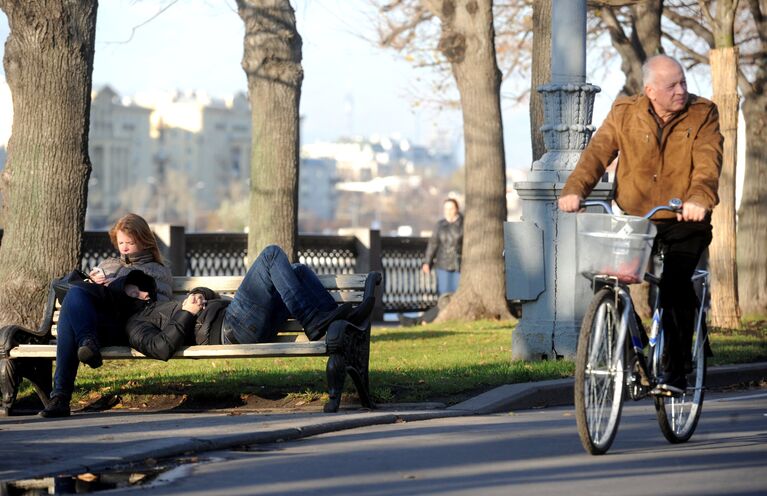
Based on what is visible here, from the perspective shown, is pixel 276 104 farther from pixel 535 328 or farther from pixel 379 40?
pixel 379 40

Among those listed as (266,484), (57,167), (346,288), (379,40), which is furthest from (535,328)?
(379,40)

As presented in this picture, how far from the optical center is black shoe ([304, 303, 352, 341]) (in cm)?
965

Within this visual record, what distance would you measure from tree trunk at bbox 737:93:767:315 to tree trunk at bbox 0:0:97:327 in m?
11.7

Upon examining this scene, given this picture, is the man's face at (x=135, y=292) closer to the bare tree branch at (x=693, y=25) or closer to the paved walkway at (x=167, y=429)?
the paved walkway at (x=167, y=429)

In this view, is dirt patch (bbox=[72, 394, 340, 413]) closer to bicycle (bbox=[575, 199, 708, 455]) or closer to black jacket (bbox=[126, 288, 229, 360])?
black jacket (bbox=[126, 288, 229, 360])

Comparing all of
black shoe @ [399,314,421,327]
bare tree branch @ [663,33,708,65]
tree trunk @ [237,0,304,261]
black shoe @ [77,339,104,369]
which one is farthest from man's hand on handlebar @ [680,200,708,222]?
bare tree branch @ [663,33,708,65]

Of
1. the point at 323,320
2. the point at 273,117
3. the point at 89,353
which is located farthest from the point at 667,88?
the point at 273,117

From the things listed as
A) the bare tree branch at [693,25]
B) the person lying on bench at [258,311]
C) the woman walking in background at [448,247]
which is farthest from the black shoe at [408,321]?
the person lying on bench at [258,311]

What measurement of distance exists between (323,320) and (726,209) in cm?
867

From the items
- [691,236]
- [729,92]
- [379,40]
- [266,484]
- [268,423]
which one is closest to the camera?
[266,484]

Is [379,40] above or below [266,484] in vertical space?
above

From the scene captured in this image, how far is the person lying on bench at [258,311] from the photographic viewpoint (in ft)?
31.7

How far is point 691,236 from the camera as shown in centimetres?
782

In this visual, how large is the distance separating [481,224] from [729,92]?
4.13 metres
